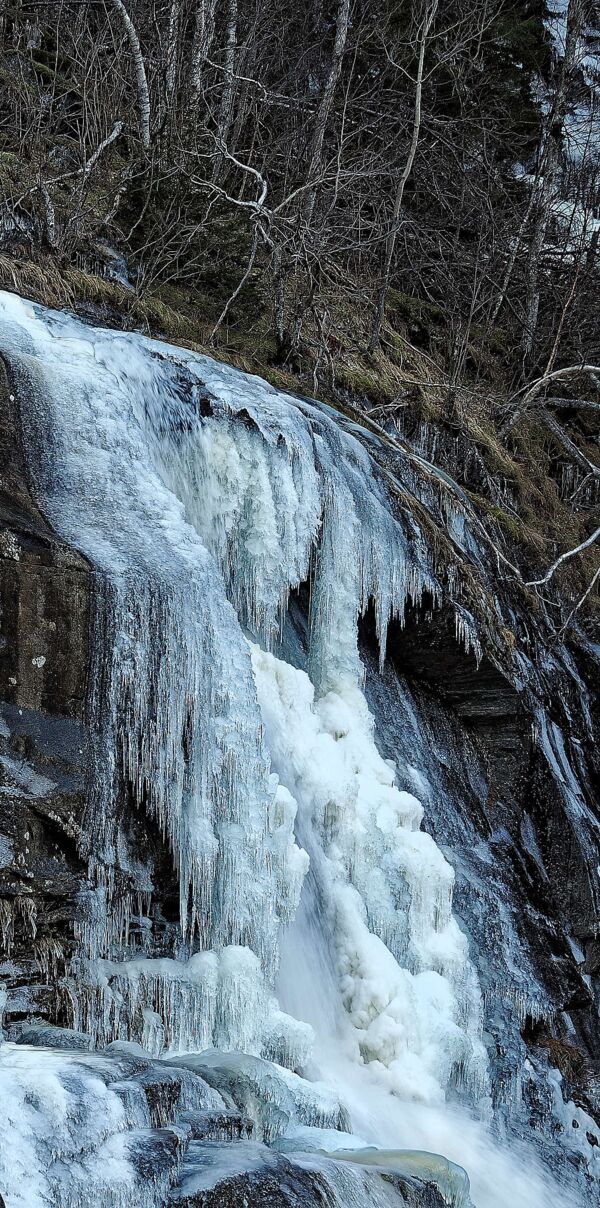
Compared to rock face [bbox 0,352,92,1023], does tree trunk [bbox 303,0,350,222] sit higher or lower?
higher

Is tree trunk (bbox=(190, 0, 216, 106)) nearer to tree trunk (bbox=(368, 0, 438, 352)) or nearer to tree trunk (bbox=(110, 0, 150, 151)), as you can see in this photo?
tree trunk (bbox=(110, 0, 150, 151))

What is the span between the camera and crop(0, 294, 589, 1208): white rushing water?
5.55m

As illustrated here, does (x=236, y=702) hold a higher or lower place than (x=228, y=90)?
lower

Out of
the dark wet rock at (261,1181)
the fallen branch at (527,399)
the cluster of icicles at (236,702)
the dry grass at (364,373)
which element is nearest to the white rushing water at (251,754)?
the cluster of icicles at (236,702)

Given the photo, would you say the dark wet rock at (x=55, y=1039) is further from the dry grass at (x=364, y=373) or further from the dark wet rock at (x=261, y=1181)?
the dry grass at (x=364, y=373)

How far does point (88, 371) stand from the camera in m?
7.15

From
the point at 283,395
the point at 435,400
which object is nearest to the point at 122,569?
the point at 283,395

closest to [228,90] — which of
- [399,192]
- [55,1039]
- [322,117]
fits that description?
[322,117]

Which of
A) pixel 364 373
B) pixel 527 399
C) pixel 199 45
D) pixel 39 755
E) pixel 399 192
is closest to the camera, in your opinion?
pixel 39 755

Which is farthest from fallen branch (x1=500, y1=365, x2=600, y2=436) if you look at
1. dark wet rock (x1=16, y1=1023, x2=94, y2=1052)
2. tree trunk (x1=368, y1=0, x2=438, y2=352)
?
dark wet rock (x1=16, y1=1023, x2=94, y2=1052)

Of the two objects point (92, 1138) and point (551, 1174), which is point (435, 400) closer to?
point (551, 1174)

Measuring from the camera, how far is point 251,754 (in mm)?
5984

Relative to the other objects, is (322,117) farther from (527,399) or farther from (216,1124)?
(216,1124)

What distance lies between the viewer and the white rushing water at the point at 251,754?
555 cm
